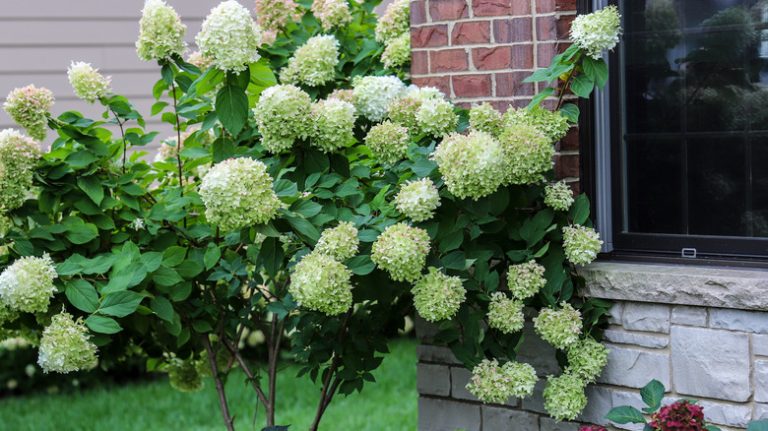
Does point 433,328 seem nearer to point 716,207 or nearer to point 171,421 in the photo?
point 716,207

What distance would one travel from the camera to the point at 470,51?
333cm

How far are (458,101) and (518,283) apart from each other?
78 cm

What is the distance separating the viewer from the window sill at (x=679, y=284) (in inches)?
109

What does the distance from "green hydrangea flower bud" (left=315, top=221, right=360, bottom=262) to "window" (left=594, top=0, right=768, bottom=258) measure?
35.0 inches

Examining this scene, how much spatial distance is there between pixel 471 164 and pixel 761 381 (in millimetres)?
1069

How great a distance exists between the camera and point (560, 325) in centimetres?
292

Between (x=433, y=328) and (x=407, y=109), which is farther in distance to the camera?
(x=433, y=328)

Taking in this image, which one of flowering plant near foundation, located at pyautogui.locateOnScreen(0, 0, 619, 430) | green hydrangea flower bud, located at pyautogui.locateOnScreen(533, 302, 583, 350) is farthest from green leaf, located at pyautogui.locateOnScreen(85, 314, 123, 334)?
green hydrangea flower bud, located at pyautogui.locateOnScreen(533, 302, 583, 350)

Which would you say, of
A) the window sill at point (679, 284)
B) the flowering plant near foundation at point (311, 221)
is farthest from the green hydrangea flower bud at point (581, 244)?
the window sill at point (679, 284)

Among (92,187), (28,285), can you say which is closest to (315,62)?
(92,187)

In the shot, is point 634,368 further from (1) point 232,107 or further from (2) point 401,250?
(1) point 232,107

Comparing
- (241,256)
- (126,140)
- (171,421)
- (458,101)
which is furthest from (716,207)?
(171,421)

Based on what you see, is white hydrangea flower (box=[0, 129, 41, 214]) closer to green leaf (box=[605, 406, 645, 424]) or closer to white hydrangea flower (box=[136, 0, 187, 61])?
white hydrangea flower (box=[136, 0, 187, 61])

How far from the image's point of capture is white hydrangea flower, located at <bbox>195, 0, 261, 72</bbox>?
2.83 m
